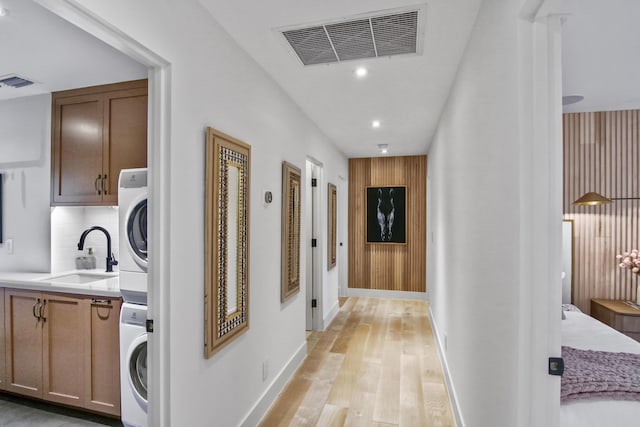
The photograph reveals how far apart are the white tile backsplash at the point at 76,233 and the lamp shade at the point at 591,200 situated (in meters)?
4.24

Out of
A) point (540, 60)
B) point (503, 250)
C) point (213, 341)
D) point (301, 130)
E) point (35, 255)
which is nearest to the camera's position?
point (540, 60)

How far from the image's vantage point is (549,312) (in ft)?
3.44

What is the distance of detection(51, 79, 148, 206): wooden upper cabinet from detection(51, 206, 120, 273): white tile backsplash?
307mm

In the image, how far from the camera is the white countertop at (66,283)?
2.25 m

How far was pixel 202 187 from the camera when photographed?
1733 millimetres

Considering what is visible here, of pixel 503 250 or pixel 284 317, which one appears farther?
pixel 284 317

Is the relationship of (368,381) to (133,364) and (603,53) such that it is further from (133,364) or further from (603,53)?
(603,53)

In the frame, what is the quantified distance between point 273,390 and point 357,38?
2.58 m

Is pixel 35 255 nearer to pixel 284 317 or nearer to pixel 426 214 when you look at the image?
pixel 284 317

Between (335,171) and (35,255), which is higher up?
(335,171)

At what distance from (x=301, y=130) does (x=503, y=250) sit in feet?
8.15

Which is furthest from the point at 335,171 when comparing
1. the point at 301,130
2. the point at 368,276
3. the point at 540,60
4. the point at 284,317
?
the point at 540,60

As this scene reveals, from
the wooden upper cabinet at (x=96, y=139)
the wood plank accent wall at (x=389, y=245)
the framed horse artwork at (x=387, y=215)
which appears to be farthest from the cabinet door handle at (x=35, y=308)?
the framed horse artwork at (x=387, y=215)

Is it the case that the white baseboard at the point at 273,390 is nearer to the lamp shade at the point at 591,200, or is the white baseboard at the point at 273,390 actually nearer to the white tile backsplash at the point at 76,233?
the white tile backsplash at the point at 76,233
